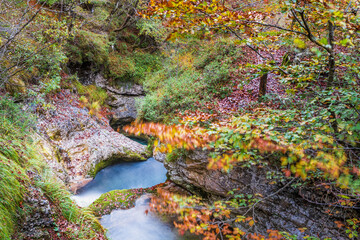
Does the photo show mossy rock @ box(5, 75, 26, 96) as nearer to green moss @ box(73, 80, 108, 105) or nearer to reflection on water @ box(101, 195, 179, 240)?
green moss @ box(73, 80, 108, 105)

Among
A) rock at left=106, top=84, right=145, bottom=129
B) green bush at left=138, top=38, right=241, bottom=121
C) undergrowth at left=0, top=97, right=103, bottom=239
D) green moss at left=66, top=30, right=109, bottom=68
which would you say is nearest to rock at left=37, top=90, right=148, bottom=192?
undergrowth at left=0, top=97, right=103, bottom=239

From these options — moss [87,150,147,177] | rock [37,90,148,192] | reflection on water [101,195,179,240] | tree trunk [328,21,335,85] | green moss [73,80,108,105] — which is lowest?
reflection on water [101,195,179,240]

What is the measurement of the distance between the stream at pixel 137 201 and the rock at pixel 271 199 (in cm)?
182

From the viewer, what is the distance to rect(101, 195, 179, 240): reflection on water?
5.19 metres

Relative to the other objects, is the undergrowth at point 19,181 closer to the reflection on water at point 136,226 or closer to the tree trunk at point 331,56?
the reflection on water at point 136,226

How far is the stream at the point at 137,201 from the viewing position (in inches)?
207

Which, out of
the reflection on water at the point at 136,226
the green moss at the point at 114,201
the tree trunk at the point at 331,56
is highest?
the tree trunk at the point at 331,56

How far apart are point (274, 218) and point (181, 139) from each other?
10.7ft

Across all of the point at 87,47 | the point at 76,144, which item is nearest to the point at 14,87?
the point at 76,144

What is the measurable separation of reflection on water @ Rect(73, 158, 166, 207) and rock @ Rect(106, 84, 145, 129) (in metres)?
4.11

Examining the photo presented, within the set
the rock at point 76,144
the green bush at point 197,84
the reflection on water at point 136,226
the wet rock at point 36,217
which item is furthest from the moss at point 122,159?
the wet rock at point 36,217

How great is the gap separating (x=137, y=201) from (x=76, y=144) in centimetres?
334

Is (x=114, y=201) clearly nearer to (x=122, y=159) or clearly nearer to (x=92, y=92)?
(x=122, y=159)

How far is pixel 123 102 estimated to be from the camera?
473 inches
